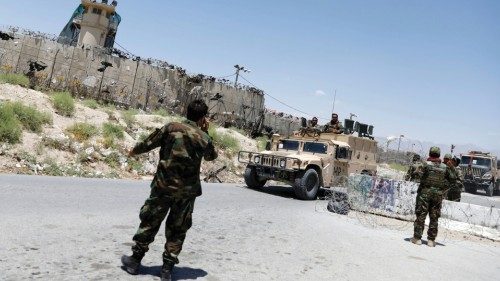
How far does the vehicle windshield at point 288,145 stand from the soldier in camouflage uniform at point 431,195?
17.8 feet

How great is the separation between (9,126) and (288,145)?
303 inches

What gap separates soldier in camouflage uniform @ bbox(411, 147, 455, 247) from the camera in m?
6.48

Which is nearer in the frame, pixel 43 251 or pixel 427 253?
pixel 43 251

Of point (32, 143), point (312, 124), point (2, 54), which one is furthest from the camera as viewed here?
point (2, 54)

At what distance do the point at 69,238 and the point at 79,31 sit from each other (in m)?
51.2

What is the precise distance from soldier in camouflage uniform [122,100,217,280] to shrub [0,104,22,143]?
8942mm

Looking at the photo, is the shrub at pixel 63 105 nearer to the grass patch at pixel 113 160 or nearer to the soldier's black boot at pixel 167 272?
the grass patch at pixel 113 160

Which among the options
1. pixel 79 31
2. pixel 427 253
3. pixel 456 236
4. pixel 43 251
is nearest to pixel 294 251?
pixel 427 253

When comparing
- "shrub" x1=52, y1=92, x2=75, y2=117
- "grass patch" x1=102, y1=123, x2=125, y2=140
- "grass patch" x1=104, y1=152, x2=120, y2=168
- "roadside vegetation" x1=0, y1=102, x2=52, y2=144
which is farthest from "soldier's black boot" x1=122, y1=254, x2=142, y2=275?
"shrub" x1=52, y1=92, x2=75, y2=117

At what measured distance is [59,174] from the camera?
9562 mm

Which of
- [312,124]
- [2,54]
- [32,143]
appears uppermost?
[2,54]

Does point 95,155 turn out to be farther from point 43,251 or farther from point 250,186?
point 43,251

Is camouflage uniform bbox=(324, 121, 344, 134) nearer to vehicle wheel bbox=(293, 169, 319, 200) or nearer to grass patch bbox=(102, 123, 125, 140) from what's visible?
vehicle wheel bbox=(293, 169, 319, 200)

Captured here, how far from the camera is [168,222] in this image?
3412mm
